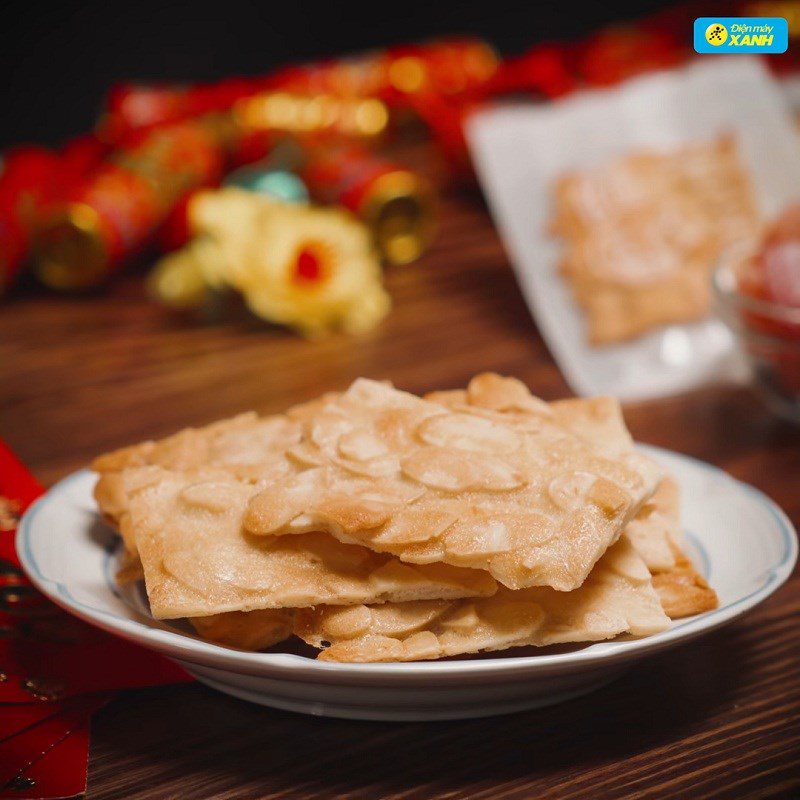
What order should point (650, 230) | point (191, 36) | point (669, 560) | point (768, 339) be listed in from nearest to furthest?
1. point (669, 560)
2. point (768, 339)
3. point (650, 230)
4. point (191, 36)

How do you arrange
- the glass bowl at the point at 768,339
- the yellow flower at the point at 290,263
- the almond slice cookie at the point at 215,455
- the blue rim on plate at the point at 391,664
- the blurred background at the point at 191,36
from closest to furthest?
the blue rim on plate at the point at 391,664 < the almond slice cookie at the point at 215,455 < the glass bowl at the point at 768,339 < the yellow flower at the point at 290,263 < the blurred background at the point at 191,36

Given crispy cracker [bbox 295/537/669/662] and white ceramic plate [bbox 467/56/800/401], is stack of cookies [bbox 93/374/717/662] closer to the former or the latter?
crispy cracker [bbox 295/537/669/662]

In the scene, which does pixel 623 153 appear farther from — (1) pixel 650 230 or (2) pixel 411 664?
(2) pixel 411 664

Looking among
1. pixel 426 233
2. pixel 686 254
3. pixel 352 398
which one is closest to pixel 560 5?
pixel 426 233

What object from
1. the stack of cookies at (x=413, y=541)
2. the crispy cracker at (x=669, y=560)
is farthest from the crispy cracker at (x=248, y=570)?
the crispy cracker at (x=669, y=560)

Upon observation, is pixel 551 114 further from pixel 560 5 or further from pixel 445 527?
pixel 560 5

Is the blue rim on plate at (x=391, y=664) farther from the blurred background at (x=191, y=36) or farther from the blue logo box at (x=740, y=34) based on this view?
the blurred background at (x=191, y=36)

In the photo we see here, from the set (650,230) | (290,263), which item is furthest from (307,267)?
(650,230)
